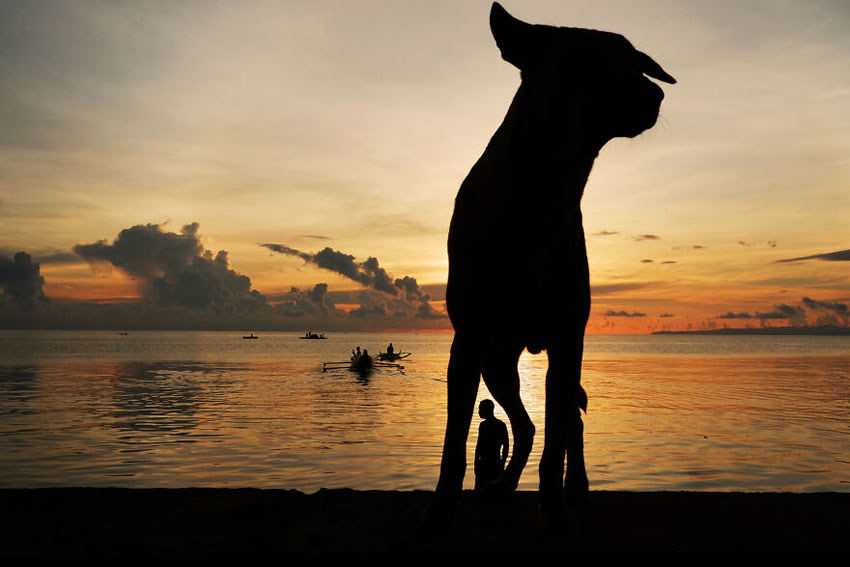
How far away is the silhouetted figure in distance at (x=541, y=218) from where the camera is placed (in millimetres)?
3682

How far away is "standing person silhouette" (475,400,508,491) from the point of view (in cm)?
671

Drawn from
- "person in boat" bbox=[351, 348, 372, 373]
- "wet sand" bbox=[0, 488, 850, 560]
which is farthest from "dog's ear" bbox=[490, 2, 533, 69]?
"person in boat" bbox=[351, 348, 372, 373]

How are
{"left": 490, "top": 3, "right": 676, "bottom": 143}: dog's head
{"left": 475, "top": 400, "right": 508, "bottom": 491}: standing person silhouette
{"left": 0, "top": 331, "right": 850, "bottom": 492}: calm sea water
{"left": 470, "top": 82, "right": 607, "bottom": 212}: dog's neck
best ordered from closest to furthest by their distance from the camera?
1. {"left": 490, "top": 3, "right": 676, "bottom": 143}: dog's head
2. {"left": 470, "top": 82, "right": 607, "bottom": 212}: dog's neck
3. {"left": 475, "top": 400, "right": 508, "bottom": 491}: standing person silhouette
4. {"left": 0, "top": 331, "right": 850, "bottom": 492}: calm sea water

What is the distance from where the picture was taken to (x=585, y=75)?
3.66 m

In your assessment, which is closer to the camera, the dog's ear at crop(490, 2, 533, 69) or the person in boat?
the dog's ear at crop(490, 2, 533, 69)

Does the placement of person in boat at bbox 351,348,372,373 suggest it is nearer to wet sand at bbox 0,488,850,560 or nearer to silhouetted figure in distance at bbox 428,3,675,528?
wet sand at bbox 0,488,850,560

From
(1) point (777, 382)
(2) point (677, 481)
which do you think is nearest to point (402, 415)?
(2) point (677, 481)

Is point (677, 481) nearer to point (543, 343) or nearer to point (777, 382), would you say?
point (543, 343)

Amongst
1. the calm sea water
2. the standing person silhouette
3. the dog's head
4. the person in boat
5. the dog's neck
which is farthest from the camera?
the person in boat

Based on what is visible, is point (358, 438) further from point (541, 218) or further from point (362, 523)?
point (541, 218)

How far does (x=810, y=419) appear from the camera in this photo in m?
31.3

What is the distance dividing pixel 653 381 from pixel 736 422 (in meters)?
29.1

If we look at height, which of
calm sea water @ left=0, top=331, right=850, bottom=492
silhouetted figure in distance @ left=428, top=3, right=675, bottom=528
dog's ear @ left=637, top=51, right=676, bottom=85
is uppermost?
dog's ear @ left=637, top=51, right=676, bottom=85

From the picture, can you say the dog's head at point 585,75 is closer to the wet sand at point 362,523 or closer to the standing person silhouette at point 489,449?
the wet sand at point 362,523
